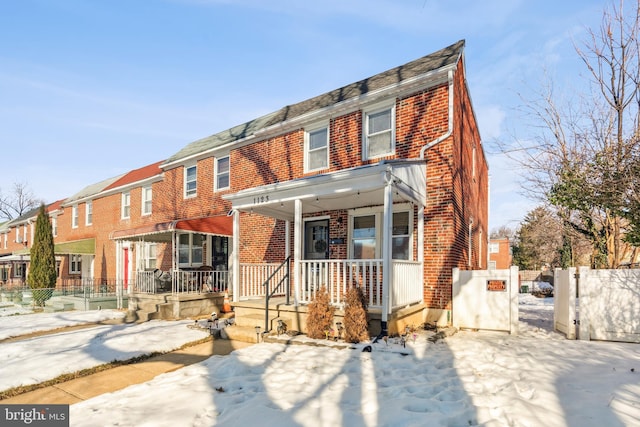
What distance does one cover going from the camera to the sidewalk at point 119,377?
479cm

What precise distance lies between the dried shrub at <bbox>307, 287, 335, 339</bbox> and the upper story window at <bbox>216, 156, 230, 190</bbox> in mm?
8092

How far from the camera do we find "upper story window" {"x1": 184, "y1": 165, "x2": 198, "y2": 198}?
15.1m

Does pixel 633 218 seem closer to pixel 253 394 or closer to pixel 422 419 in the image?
pixel 422 419

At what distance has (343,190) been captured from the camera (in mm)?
7266

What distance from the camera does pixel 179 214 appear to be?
15.5 meters

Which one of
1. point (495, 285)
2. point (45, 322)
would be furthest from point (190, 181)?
point (495, 285)

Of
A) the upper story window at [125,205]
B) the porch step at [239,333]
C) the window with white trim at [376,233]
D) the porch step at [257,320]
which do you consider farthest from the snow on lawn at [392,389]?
the upper story window at [125,205]

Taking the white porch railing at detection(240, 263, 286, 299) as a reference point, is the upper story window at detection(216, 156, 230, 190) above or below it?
above

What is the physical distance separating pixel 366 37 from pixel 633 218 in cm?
727

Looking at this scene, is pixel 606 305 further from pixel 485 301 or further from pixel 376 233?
pixel 376 233

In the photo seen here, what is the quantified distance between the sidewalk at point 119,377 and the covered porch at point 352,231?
1578 millimetres

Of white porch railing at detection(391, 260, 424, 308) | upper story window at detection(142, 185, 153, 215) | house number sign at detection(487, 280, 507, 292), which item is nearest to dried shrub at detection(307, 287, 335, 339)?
white porch railing at detection(391, 260, 424, 308)

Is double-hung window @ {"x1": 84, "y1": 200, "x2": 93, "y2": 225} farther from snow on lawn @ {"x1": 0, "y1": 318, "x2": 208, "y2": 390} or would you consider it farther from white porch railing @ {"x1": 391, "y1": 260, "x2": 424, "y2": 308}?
white porch railing @ {"x1": 391, "y1": 260, "x2": 424, "y2": 308}

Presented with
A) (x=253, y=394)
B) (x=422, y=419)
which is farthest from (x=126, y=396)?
(x=422, y=419)
